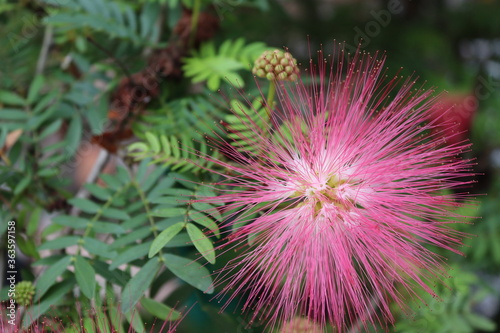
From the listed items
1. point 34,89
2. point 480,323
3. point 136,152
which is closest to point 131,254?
point 136,152

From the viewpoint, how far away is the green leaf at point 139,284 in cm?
82

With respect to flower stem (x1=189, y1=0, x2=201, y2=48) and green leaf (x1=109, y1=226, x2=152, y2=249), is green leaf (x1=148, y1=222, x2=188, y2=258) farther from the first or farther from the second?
flower stem (x1=189, y1=0, x2=201, y2=48)

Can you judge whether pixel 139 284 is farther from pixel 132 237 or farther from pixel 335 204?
pixel 335 204

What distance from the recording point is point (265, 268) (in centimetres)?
82

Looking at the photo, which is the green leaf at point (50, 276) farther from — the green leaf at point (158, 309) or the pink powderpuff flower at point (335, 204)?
the pink powderpuff flower at point (335, 204)

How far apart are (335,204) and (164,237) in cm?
30

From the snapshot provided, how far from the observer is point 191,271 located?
0.83m

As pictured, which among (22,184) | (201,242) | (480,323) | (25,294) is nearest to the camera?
(201,242)

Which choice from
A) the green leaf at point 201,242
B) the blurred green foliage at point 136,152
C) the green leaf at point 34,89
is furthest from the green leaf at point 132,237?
the green leaf at point 34,89

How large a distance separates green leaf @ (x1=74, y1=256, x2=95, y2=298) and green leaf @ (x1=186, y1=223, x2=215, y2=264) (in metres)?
0.21

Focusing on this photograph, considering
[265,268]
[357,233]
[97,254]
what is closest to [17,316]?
[97,254]

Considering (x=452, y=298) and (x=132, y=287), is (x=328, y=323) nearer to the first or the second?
(x=132, y=287)

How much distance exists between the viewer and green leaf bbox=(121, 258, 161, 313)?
819mm

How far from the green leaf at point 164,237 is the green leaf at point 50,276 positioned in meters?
0.20
